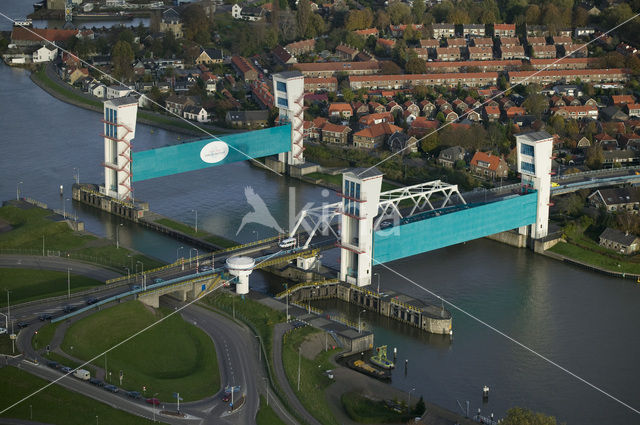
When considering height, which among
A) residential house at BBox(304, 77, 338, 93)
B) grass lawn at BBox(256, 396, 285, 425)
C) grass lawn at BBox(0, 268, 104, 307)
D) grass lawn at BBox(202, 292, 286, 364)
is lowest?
grass lawn at BBox(256, 396, 285, 425)

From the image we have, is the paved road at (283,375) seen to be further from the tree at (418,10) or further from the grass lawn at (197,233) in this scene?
the tree at (418,10)

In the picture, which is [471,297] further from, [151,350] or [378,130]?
[378,130]

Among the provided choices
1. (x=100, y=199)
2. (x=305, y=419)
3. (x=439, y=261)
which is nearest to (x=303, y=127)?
(x=100, y=199)

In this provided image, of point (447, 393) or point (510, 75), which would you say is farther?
point (510, 75)

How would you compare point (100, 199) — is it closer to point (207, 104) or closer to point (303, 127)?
point (303, 127)

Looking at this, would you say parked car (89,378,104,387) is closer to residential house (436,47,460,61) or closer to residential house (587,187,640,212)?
residential house (587,187,640,212)

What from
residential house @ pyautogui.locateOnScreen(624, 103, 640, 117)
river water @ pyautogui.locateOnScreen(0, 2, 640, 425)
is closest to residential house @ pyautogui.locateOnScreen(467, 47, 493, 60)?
residential house @ pyautogui.locateOnScreen(624, 103, 640, 117)

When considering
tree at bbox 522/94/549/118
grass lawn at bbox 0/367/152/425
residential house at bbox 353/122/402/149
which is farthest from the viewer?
tree at bbox 522/94/549/118

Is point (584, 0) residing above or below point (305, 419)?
above
